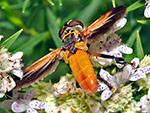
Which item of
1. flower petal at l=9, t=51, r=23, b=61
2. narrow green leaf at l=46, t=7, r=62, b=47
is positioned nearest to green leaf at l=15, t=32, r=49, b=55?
narrow green leaf at l=46, t=7, r=62, b=47

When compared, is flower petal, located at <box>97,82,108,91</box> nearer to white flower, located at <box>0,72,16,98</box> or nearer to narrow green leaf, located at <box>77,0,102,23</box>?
white flower, located at <box>0,72,16,98</box>

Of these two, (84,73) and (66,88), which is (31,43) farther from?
(84,73)

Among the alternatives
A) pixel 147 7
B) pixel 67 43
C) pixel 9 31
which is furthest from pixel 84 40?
pixel 9 31

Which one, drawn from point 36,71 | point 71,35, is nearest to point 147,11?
point 71,35

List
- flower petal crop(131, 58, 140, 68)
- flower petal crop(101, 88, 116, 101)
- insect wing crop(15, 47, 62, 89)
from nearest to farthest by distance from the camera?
insect wing crop(15, 47, 62, 89) < flower petal crop(101, 88, 116, 101) < flower petal crop(131, 58, 140, 68)

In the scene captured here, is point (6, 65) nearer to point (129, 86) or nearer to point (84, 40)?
point (84, 40)

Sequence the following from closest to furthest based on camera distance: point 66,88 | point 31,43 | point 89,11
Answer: point 66,88, point 31,43, point 89,11
